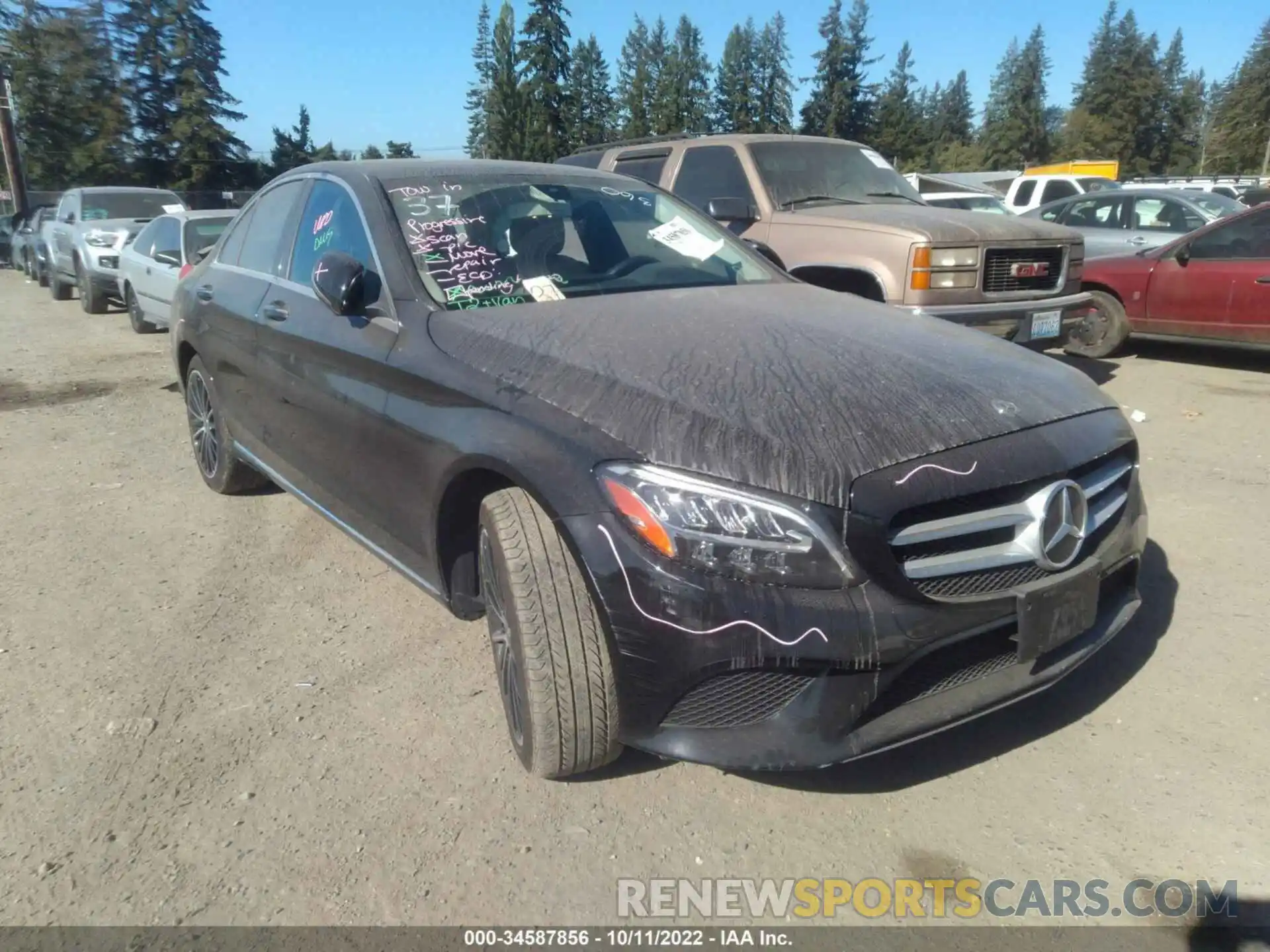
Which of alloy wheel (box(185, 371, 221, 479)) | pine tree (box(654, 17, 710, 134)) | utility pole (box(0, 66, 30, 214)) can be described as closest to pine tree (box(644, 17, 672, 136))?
pine tree (box(654, 17, 710, 134))

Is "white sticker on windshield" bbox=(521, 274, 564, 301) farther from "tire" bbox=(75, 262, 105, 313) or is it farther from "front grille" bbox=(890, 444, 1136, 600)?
"tire" bbox=(75, 262, 105, 313)

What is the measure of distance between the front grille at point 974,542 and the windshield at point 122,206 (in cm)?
1511

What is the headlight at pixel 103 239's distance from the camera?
13898 mm

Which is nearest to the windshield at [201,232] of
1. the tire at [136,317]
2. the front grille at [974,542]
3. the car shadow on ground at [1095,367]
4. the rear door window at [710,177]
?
the tire at [136,317]

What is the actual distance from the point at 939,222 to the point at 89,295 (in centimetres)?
1252

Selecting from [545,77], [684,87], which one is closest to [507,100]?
[545,77]

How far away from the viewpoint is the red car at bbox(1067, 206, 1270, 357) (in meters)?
7.94

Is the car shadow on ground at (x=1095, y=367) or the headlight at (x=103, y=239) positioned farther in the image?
the headlight at (x=103, y=239)

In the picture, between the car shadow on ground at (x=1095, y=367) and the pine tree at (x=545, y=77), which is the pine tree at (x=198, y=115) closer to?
the pine tree at (x=545, y=77)

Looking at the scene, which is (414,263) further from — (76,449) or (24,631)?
(76,449)

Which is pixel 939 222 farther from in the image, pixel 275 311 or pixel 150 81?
pixel 150 81

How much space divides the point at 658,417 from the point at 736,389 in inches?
10.8

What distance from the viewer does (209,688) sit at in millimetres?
3311

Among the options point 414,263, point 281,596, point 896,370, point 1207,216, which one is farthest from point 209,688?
point 1207,216
